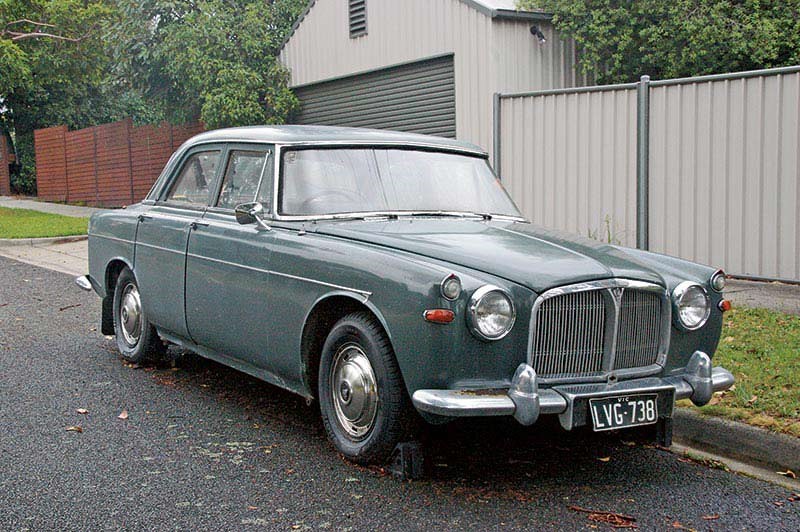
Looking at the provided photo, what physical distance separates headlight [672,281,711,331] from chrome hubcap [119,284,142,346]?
3848 mm

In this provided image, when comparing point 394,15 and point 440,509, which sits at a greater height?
point 394,15

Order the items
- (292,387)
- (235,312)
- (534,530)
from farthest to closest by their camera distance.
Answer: (235,312) < (292,387) < (534,530)

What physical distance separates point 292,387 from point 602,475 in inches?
66.3

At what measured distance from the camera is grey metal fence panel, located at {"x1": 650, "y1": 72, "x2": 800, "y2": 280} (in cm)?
945

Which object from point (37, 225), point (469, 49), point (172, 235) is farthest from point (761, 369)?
point (37, 225)

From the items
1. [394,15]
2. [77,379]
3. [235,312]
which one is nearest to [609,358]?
[235,312]

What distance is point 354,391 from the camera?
4.66m

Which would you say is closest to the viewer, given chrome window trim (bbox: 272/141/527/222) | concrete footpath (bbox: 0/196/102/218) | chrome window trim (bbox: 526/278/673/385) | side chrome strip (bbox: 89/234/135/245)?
chrome window trim (bbox: 526/278/673/385)

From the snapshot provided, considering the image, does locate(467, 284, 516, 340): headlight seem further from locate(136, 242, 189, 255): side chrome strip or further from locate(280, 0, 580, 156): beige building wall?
locate(280, 0, 580, 156): beige building wall

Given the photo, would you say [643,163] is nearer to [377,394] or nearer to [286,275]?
[286,275]

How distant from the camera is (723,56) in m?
13.8

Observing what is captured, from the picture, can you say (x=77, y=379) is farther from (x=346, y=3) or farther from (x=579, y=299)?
(x=346, y=3)

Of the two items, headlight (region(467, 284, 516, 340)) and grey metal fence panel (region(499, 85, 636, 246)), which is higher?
grey metal fence panel (region(499, 85, 636, 246))

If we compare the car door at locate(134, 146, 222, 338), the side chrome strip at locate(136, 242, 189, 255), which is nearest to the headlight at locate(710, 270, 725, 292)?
the car door at locate(134, 146, 222, 338)
